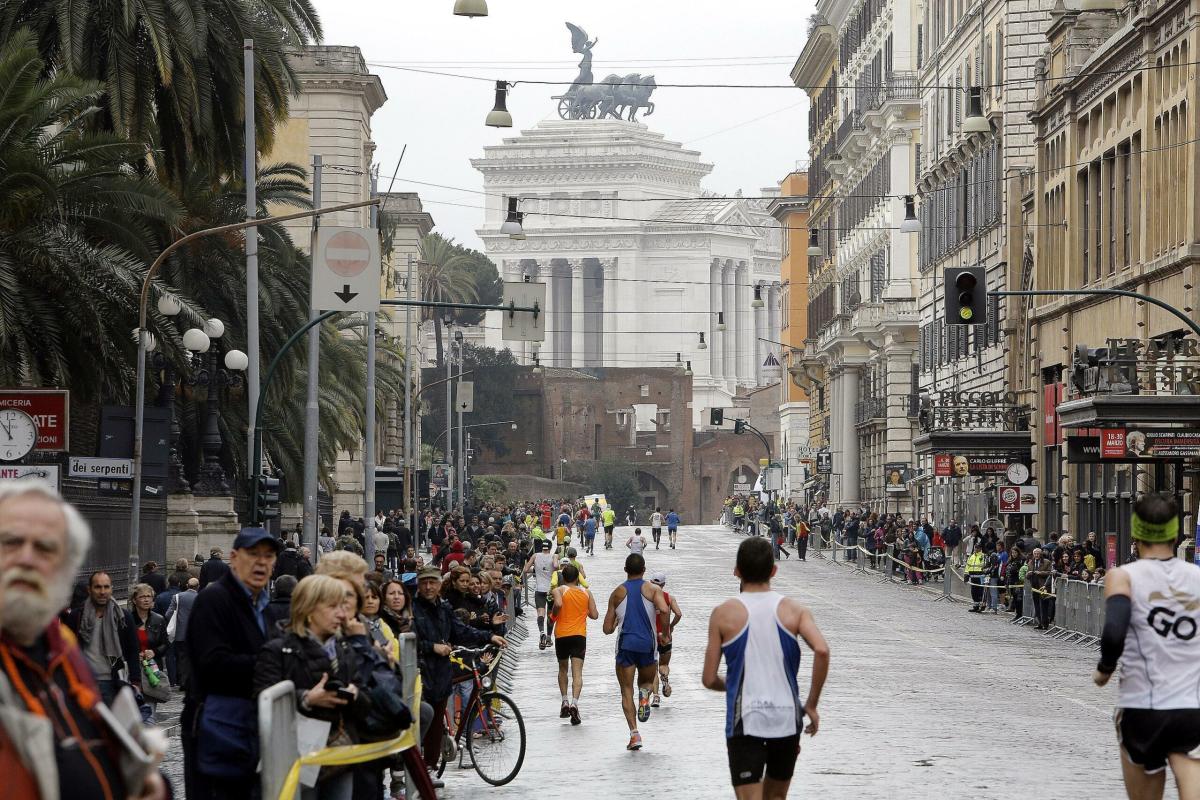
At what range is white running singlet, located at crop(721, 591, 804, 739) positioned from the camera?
34.3ft

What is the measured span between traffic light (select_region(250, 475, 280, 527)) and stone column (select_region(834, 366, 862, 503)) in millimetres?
52600

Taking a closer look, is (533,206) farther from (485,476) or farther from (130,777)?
(130,777)

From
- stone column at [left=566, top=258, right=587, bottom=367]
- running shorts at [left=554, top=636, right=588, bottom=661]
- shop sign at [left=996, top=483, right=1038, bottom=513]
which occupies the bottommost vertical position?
running shorts at [left=554, top=636, right=588, bottom=661]

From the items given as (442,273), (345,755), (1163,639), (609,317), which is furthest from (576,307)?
(345,755)

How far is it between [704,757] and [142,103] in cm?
1758

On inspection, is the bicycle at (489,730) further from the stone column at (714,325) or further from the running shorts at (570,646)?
the stone column at (714,325)

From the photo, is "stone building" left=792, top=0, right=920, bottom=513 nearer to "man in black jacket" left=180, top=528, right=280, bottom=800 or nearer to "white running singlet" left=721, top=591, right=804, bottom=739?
"white running singlet" left=721, top=591, right=804, bottom=739

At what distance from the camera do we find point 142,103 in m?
32.0

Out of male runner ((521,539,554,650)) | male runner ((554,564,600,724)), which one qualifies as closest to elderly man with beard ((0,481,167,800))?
male runner ((554,564,600,724))

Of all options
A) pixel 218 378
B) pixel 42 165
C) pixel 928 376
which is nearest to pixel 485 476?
pixel 928 376

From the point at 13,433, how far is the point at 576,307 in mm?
165554

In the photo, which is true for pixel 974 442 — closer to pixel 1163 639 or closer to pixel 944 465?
pixel 944 465

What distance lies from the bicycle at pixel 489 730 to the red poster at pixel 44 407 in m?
6.66

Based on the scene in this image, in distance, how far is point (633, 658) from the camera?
66.5 feet
